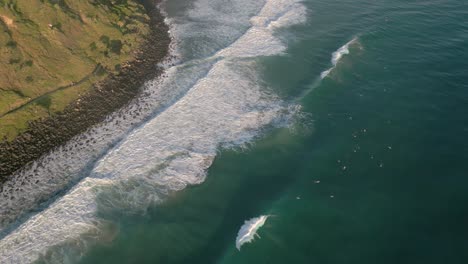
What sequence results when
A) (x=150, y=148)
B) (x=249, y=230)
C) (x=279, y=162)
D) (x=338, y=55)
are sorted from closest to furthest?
(x=249, y=230) → (x=279, y=162) → (x=150, y=148) → (x=338, y=55)

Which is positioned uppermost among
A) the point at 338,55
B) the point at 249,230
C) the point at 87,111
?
the point at 338,55

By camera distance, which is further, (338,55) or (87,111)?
(338,55)

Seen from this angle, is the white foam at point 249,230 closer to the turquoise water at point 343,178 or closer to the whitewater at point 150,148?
the turquoise water at point 343,178

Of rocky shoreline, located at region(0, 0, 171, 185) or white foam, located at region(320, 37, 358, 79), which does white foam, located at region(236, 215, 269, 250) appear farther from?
white foam, located at region(320, 37, 358, 79)

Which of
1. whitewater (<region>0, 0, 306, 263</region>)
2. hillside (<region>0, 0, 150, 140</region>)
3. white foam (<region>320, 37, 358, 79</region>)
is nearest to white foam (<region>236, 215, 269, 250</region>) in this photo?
whitewater (<region>0, 0, 306, 263</region>)

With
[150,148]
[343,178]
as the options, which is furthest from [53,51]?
[343,178]

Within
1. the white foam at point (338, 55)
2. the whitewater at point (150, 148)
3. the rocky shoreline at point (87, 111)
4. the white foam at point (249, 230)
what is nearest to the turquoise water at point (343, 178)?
the white foam at point (249, 230)

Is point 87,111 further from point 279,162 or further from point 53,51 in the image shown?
point 279,162
